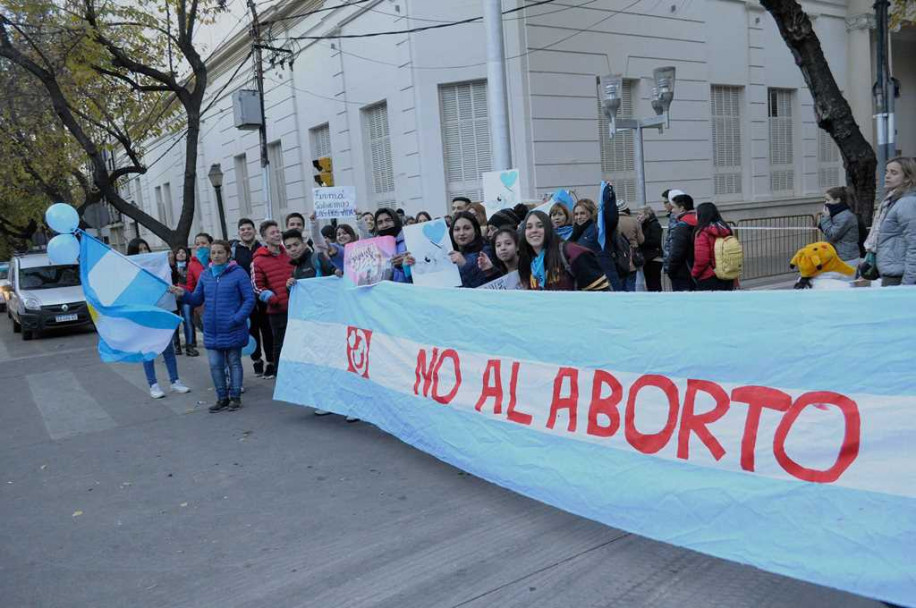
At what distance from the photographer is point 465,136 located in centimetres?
1455

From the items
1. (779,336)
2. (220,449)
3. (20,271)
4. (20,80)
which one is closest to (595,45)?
(220,449)

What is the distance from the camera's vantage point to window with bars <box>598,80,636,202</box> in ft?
49.7

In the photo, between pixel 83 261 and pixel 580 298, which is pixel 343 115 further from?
pixel 580 298

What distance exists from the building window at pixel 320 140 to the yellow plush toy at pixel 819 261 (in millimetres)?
15074

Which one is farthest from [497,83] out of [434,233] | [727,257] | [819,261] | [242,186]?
[242,186]

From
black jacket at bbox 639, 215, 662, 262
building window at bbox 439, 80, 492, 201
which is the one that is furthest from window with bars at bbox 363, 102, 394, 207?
black jacket at bbox 639, 215, 662, 262

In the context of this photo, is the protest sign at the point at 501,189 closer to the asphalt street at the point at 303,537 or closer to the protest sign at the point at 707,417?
the asphalt street at the point at 303,537

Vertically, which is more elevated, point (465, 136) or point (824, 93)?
point (465, 136)

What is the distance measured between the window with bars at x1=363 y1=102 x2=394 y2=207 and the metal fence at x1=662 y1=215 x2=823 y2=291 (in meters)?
7.77

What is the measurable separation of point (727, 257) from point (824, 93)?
3.90 metres

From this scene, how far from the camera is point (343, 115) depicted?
56.3ft

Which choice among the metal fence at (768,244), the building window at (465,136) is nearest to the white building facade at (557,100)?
the building window at (465,136)

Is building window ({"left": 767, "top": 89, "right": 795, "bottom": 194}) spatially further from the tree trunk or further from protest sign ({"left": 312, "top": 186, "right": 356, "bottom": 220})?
protest sign ({"left": 312, "top": 186, "right": 356, "bottom": 220})

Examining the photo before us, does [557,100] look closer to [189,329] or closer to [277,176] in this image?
[189,329]
